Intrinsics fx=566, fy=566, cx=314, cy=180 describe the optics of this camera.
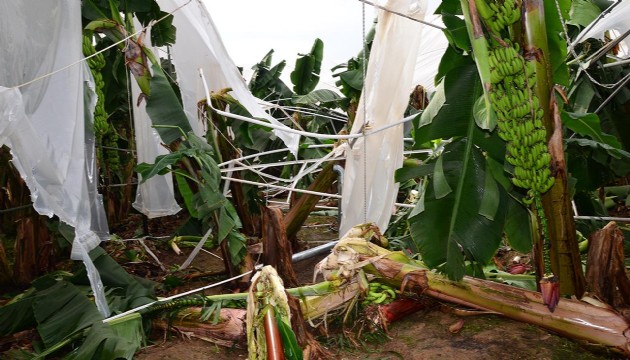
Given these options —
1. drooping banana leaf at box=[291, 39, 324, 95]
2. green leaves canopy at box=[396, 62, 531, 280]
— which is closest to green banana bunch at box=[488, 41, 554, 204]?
green leaves canopy at box=[396, 62, 531, 280]

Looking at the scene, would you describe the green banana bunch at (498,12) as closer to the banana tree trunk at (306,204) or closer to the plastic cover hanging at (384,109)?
the plastic cover hanging at (384,109)

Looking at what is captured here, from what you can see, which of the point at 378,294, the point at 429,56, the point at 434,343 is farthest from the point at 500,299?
the point at 429,56

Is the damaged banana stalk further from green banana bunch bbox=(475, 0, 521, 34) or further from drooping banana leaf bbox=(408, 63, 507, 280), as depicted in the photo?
drooping banana leaf bbox=(408, 63, 507, 280)

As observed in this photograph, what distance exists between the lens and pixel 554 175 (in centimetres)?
239

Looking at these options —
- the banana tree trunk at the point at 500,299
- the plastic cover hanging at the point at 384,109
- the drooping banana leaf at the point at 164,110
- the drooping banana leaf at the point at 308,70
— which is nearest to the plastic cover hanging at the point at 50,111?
the drooping banana leaf at the point at 164,110

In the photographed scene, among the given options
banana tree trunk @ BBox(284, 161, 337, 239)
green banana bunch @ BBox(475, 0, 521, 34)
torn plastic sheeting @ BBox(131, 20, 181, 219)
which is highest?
green banana bunch @ BBox(475, 0, 521, 34)

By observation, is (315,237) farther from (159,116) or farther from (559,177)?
(559,177)

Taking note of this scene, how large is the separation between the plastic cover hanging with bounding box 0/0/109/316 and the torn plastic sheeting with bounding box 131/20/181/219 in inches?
70.0

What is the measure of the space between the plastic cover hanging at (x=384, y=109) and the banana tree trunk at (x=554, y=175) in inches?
43.4

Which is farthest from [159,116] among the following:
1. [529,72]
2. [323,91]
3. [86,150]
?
[323,91]

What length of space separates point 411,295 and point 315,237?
294 centimetres

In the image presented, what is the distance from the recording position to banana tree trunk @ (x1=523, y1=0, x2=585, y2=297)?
2.36 metres

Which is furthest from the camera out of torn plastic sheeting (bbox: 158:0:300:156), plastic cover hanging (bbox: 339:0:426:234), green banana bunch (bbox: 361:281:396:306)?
torn plastic sheeting (bbox: 158:0:300:156)

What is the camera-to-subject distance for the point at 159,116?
3.57 meters
